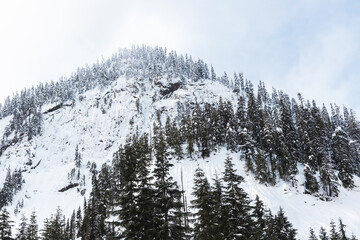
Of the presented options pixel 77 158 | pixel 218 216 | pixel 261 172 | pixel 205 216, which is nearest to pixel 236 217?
pixel 218 216

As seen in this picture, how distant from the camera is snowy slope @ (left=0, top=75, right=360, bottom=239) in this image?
120m

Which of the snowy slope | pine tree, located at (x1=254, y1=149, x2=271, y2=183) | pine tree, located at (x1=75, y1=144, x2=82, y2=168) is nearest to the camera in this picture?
pine tree, located at (x1=254, y1=149, x2=271, y2=183)

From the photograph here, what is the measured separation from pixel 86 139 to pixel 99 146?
12.3 meters

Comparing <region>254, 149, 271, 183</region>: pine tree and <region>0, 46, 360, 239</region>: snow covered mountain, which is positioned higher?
<region>0, 46, 360, 239</region>: snow covered mountain

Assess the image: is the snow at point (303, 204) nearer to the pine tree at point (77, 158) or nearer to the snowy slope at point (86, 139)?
the snowy slope at point (86, 139)

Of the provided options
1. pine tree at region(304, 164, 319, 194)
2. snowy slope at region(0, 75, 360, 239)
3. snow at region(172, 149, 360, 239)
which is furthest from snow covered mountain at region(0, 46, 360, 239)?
pine tree at region(304, 164, 319, 194)

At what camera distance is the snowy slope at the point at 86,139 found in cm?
12015

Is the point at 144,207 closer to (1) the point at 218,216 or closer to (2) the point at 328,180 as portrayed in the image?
(1) the point at 218,216

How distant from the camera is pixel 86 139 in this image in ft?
545

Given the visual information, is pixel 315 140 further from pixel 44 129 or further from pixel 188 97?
pixel 44 129

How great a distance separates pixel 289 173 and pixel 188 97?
109 m

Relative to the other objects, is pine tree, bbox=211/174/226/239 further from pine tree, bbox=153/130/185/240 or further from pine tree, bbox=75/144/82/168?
pine tree, bbox=75/144/82/168

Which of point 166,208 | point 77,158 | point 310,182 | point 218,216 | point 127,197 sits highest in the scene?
point 77,158

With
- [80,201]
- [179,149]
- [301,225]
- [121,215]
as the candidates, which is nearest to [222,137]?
[179,149]
